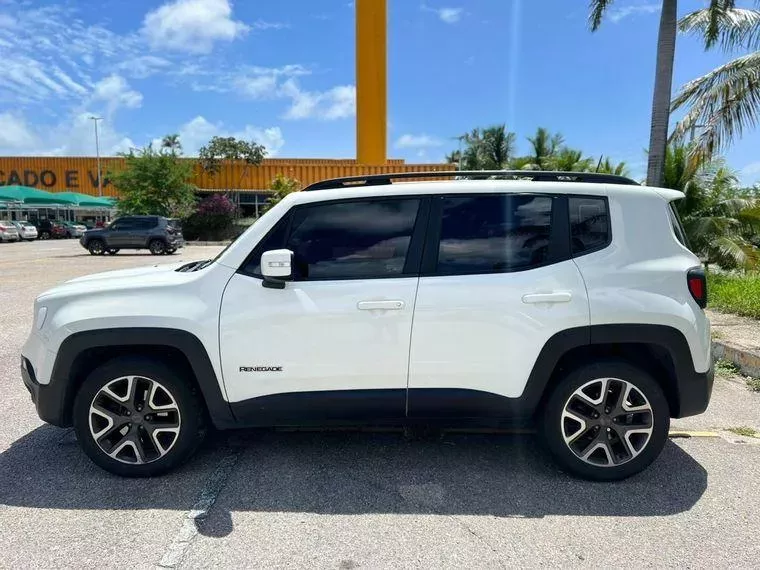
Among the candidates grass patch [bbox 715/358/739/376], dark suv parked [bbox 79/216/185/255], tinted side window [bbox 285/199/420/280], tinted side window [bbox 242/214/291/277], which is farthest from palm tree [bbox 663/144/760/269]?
dark suv parked [bbox 79/216/185/255]

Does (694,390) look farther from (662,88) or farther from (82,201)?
(82,201)

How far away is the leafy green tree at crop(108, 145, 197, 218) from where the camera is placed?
32.5m

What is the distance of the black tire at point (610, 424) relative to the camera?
3.24 m

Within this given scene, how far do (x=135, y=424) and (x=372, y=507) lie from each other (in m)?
1.58

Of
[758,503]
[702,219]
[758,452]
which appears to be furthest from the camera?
[702,219]

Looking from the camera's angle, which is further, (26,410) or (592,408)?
(26,410)

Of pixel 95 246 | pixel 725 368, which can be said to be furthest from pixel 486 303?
Result: pixel 95 246

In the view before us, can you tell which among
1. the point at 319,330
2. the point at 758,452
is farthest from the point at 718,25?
the point at 319,330

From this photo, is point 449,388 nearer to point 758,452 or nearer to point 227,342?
point 227,342

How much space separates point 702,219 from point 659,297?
356 inches

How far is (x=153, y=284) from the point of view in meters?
3.29

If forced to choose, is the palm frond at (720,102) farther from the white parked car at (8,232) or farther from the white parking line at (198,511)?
the white parked car at (8,232)

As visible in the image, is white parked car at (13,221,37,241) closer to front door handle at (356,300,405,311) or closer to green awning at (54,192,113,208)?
green awning at (54,192,113,208)

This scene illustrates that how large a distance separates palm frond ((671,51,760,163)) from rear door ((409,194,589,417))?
968cm
